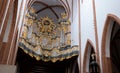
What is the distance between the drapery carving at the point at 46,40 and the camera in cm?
1234

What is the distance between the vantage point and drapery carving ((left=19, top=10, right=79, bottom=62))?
12339mm

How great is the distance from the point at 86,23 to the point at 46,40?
4.40 m

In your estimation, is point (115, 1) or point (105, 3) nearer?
point (115, 1)

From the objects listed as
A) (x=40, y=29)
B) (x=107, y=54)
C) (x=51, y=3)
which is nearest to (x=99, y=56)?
(x=107, y=54)

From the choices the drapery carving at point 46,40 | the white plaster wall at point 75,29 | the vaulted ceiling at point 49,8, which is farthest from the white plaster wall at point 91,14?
A: the vaulted ceiling at point 49,8

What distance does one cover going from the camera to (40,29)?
50.0 ft

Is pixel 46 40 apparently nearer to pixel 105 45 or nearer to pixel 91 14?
pixel 91 14

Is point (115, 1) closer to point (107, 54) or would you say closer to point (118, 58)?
point (107, 54)

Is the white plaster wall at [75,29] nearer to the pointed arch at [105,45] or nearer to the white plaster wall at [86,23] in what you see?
the white plaster wall at [86,23]

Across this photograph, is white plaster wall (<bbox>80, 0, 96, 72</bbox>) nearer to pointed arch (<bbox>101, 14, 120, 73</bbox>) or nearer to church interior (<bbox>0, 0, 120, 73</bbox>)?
church interior (<bbox>0, 0, 120, 73</bbox>)

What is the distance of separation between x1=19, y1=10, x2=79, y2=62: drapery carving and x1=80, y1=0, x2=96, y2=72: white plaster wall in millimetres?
1216

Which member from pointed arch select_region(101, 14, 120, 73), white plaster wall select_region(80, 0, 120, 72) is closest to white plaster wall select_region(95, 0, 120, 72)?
white plaster wall select_region(80, 0, 120, 72)

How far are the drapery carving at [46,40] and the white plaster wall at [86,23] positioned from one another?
1216mm

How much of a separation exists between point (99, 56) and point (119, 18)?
2095mm
